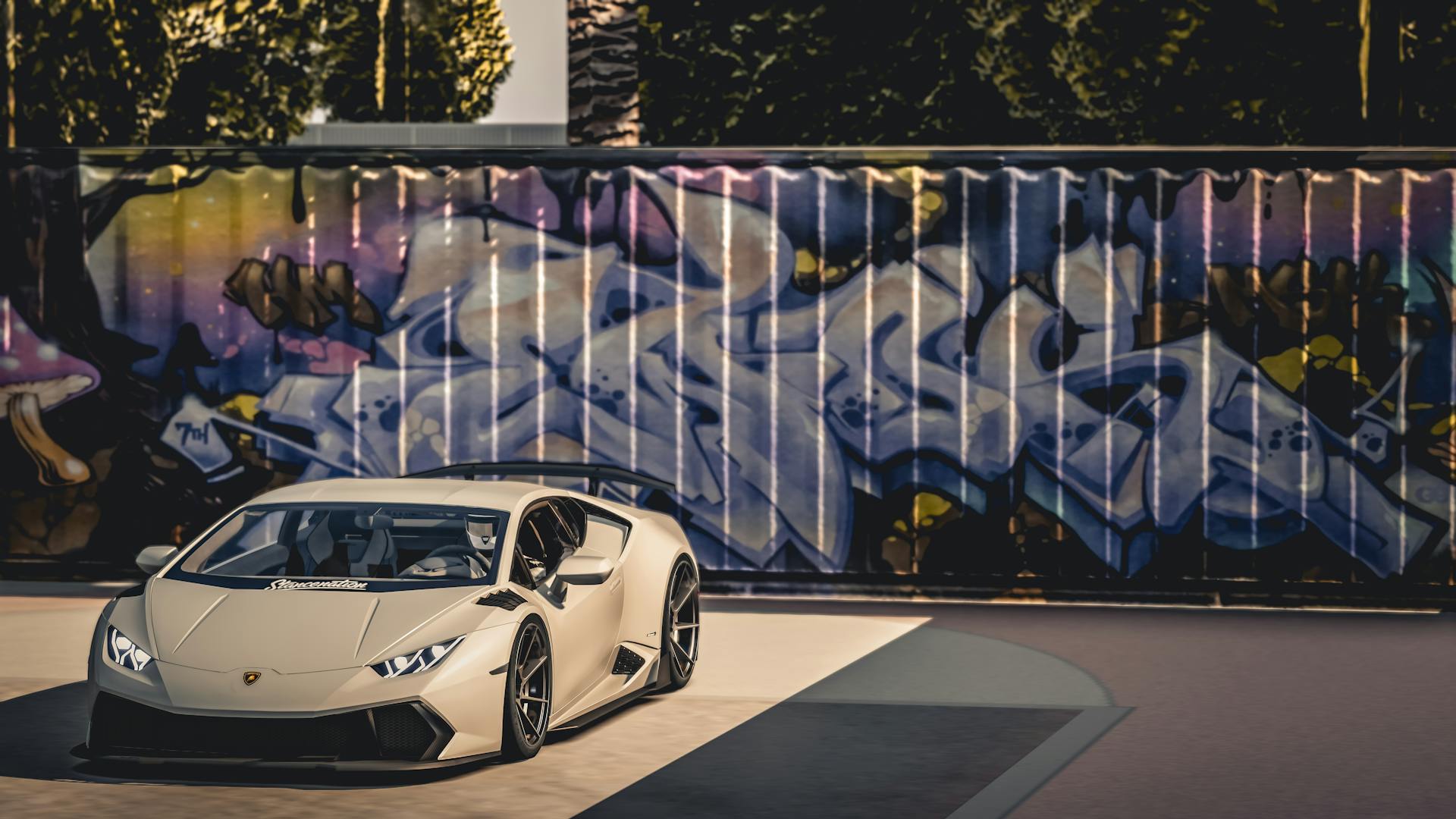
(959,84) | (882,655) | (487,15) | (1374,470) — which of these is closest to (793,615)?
(882,655)

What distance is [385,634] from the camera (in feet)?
24.3

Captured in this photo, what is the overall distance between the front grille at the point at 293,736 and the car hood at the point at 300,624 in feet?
0.70

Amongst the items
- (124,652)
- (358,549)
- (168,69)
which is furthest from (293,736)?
(168,69)

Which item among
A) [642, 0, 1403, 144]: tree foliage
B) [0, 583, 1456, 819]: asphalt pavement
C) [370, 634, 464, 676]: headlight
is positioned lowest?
[0, 583, 1456, 819]: asphalt pavement

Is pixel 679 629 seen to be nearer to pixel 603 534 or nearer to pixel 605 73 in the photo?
pixel 603 534

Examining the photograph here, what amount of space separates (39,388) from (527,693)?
295 inches

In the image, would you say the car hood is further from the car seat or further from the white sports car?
the car seat

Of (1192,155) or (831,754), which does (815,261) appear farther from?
(831,754)

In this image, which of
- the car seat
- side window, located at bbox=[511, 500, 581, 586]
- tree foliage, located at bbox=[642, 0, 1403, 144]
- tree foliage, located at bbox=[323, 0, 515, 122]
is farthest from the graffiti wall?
tree foliage, located at bbox=[323, 0, 515, 122]

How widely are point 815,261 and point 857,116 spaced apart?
79.6 feet

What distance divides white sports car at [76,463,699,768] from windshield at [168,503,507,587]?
11 mm

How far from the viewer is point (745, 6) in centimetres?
3741

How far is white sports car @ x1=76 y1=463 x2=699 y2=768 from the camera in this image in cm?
A: 716

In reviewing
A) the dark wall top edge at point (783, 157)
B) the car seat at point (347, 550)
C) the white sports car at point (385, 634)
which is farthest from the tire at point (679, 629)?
the dark wall top edge at point (783, 157)
